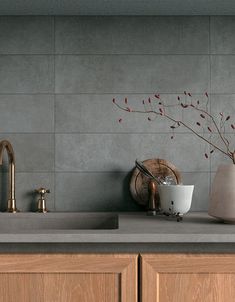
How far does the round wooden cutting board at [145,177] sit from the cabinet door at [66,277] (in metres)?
0.70

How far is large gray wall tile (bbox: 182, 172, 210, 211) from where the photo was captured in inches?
90.6

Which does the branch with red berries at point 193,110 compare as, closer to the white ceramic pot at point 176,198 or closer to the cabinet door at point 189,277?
the white ceramic pot at point 176,198

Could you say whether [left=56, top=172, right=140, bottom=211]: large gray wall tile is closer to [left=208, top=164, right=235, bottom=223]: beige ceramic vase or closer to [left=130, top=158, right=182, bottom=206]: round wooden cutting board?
[left=130, top=158, right=182, bottom=206]: round wooden cutting board

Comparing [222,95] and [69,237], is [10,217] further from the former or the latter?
[222,95]

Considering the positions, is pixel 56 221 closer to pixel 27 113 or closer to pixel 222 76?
pixel 27 113

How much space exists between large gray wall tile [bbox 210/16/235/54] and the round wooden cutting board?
553mm

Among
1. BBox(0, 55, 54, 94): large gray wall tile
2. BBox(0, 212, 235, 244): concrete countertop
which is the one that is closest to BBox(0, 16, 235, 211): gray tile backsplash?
BBox(0, 55, 54, 94): large gray wall tile

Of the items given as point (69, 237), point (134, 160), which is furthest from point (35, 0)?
point (69, 237)

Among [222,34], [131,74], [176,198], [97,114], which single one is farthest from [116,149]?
[222,34]

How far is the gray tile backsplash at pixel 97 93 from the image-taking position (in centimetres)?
228

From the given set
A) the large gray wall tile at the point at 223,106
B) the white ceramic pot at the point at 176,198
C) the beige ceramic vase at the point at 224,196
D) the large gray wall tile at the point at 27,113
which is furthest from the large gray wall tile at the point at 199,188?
the large gray wall tile at the point at 27,113

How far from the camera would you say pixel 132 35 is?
229 cm

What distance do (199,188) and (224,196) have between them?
51cm

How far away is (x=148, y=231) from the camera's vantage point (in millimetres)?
1614
